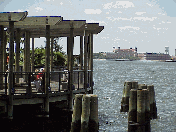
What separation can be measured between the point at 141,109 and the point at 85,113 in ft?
19.7

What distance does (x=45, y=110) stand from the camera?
18.7 metres

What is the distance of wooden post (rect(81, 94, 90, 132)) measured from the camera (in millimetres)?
16766

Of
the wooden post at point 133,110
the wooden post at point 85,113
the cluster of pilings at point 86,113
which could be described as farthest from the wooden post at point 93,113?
the wooden post at point 133,110

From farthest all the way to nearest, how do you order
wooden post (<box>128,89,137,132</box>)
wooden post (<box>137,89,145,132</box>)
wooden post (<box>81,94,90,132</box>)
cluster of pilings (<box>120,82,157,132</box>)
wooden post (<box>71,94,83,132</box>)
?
wooden post (<box>128,89,137,132</box>)
cluster of pilings (<box>120,82,157,132</box>)
wooden post (<box>137,89,145,132</box>)
wooden post (<box>71,94,83,132</box>)
wooden post (<box>81,94,90,132</box>)

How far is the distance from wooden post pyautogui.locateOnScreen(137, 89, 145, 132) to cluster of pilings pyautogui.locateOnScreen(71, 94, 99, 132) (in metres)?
5.32

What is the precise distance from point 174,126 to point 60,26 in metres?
10.4

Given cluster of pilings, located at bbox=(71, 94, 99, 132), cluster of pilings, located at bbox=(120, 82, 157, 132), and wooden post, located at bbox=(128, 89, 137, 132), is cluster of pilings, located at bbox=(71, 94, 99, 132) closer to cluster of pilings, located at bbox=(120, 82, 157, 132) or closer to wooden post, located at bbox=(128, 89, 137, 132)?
cluster of pilings, located at bbox=(120, 82, 157, 132)

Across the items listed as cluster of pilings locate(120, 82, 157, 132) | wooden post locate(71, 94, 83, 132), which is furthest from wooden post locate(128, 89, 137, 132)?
wooden post locate(71, 94, 83, 132)

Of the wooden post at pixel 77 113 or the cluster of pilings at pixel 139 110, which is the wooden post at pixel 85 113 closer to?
the wooden post at pixel 77 113

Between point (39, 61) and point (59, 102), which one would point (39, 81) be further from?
point (39, 61)

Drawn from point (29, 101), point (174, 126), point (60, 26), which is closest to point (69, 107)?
point (29, 101)

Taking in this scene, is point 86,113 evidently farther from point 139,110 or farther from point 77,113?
point 139,110

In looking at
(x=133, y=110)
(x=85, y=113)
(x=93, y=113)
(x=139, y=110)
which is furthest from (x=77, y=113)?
(x=133, y=110)

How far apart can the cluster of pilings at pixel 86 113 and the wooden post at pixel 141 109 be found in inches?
209
